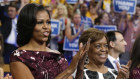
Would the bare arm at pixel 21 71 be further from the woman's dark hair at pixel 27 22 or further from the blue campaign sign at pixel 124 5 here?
the blue campaign sign at pixel 124 5

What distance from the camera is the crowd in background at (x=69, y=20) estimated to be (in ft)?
23.3

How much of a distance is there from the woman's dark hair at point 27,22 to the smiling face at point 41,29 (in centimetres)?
3

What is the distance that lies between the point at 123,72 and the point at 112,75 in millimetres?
616

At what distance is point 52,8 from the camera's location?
866cm

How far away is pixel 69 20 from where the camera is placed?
7918mm

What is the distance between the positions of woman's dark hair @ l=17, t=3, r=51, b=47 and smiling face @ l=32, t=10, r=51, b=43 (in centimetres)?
3

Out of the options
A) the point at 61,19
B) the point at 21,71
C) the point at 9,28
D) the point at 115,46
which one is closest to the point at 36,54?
the point at 21,71

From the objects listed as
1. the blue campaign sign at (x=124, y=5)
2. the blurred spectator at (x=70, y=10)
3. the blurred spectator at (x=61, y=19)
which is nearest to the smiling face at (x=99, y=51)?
the blurred spectator at (x=61, y=19)

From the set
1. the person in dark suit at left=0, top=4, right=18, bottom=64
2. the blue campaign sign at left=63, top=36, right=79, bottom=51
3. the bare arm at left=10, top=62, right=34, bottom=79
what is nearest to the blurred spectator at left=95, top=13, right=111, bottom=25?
the blue campaign sign at left=63, top=36, right=79, bottom=51

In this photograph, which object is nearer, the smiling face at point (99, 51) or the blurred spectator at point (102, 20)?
the smiling face at point (99, 51)

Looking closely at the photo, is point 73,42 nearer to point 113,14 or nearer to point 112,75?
point 113,14

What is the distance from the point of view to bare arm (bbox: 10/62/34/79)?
2719 mm

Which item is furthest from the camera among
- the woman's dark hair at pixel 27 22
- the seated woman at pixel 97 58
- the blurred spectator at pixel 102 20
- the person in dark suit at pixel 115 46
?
the blurred spectator at pixel 102 20

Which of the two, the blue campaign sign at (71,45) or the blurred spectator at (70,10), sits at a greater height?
the blurred spectator at (70,10)
